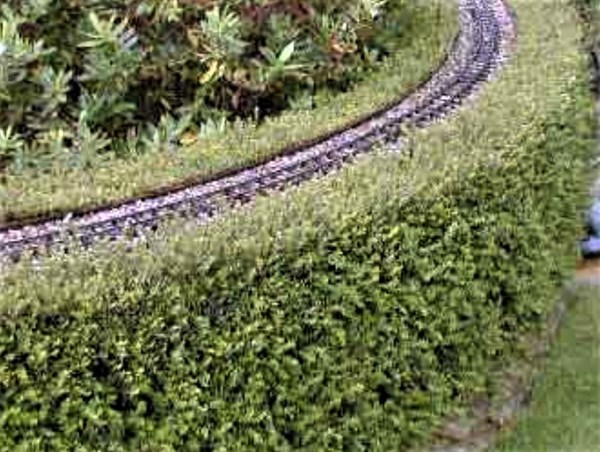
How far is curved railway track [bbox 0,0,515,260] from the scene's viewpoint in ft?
15.4

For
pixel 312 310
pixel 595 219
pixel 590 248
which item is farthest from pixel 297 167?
pixel 595 219

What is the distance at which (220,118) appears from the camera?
243 inches

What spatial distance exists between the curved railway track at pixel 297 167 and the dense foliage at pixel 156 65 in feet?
1.64

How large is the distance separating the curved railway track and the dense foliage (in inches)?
19.7

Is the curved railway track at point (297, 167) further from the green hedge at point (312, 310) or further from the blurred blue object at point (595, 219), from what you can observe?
the blurred blue object at point (595, 219)

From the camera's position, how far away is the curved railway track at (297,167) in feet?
15.4

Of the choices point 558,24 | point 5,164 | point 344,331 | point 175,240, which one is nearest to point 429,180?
point 344,331

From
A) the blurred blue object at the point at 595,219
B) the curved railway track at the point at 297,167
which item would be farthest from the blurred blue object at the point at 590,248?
the curved railway track at the point at 297,167

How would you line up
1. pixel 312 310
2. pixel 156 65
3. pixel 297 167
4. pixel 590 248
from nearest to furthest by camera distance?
1. pixel 312 310
2. pixel 297 167
3. pixel 156 65
4. pixel 590 248

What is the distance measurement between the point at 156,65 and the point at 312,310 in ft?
8.31

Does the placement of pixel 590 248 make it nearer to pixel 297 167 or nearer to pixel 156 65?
pixel 297 167

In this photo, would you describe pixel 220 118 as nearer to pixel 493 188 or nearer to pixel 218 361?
pixel 493 188

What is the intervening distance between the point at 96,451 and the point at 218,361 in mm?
489

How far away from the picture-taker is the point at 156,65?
244 inches
